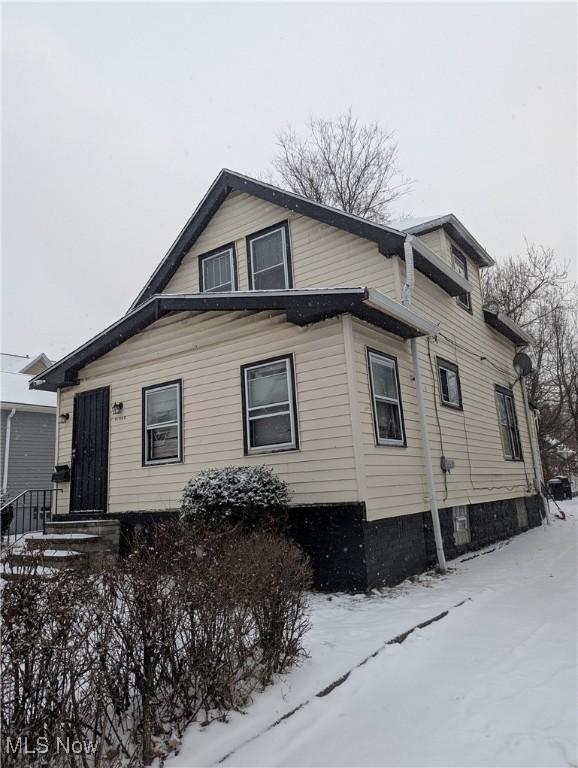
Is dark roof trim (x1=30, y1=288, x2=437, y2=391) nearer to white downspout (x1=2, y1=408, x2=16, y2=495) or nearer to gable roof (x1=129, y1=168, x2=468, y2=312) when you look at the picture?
gable roof (x1=129, y1=168, x2=468, y2=312)

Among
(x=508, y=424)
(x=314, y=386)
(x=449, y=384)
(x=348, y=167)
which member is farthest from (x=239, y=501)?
(x=348, y=167)

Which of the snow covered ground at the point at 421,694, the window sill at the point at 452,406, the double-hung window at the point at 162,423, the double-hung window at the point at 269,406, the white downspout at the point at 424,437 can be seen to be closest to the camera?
the snow covered ground at the point at 421,694

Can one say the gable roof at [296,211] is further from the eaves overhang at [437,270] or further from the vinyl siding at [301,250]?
the vinyl siding at [301,250]

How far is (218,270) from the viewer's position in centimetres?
1159

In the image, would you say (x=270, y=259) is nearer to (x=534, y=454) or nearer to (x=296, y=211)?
(x=296, y=211)

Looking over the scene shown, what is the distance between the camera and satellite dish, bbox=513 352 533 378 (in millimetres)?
14133

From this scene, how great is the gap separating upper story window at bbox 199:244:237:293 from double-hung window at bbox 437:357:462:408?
178 inches

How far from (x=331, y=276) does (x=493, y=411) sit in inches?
222

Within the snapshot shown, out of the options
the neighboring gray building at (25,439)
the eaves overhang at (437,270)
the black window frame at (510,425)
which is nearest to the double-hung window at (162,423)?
the eaves overhang at (437,270)

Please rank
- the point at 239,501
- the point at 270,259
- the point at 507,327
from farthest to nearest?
the point at 507,327 < the point at 270,259 < the point at 239,501

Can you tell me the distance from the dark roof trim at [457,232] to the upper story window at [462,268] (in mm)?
222

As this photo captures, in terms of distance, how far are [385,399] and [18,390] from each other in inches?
599

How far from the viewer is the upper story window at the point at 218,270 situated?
37.0ft

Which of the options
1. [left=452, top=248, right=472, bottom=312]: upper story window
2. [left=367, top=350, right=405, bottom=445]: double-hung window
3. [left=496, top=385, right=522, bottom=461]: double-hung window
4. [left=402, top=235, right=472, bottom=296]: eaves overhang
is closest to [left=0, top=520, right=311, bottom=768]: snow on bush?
[left=367, top=350, right=405, bottom=445]: double-hung window
